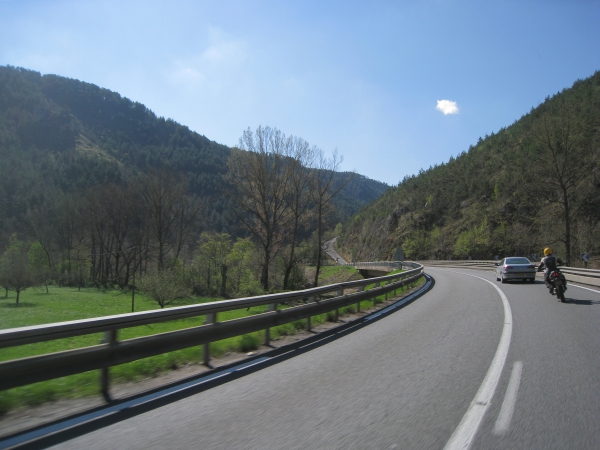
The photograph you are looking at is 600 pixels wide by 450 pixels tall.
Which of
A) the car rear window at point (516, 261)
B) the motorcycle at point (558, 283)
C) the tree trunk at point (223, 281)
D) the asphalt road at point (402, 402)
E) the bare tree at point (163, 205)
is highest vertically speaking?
the bare tree at point (163, 205)

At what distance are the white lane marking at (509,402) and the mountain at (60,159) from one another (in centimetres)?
3088

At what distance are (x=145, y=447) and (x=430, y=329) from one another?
7.78 metres

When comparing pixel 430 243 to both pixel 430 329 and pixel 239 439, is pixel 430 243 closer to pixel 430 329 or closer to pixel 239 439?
pixel 430 329

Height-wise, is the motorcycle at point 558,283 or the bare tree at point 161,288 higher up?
the motorcycle at point 558,283

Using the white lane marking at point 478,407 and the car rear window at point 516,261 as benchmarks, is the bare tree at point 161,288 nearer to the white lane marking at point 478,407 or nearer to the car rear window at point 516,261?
the car rear window at point 516,261

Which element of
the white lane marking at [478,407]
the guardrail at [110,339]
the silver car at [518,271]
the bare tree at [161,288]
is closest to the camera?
the white lane marking at [478,407]

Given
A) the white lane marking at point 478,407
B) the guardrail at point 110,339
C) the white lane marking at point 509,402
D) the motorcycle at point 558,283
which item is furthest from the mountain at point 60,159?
the white lane marking at point 509,402

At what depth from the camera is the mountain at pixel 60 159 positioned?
37875 mm

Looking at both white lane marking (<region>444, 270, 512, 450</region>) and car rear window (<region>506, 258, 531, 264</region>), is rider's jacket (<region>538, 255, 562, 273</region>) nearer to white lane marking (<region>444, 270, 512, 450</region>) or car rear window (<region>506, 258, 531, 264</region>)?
white lane marking (<region>444, 270, 512, 450</region>)

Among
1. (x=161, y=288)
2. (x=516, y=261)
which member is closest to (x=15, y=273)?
(x=161, y=288)

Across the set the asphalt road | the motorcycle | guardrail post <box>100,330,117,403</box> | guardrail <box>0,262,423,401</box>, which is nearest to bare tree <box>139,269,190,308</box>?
the motorcycle

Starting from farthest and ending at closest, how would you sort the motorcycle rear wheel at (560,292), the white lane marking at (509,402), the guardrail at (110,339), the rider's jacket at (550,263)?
1. the rider's jacket at (550,263)
2. the motorcycle rear wheel at (560,292)
3. the guardrail at (110,339)
4. the white lane marking at (509,402)

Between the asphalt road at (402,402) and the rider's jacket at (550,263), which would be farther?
the rider's jacket at (550,263)

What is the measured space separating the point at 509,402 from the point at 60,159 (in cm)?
11949
